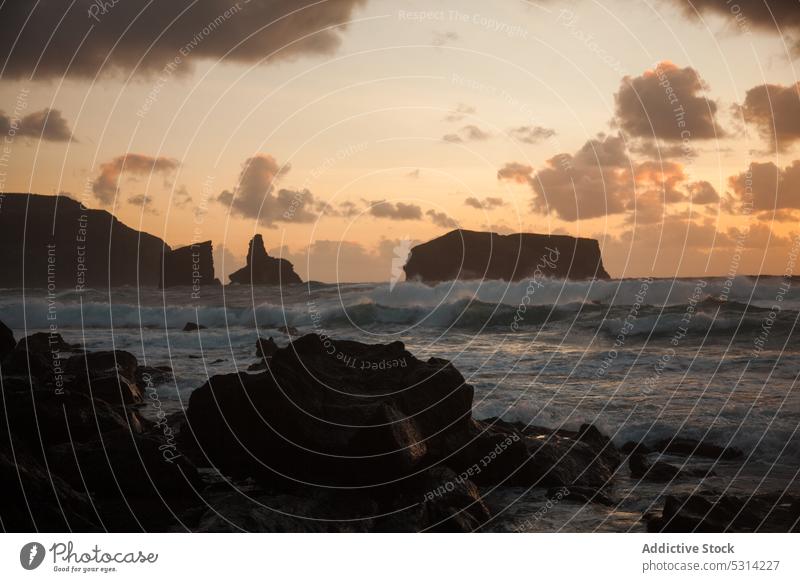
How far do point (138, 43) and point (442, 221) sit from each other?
788cm

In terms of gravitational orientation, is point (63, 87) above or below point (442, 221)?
above

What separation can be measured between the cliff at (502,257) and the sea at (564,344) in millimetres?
827

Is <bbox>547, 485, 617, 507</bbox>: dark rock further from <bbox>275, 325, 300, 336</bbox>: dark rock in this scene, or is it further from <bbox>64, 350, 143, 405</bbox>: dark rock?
<bbox>275, 325, 300, 336</bbox>: dark rock

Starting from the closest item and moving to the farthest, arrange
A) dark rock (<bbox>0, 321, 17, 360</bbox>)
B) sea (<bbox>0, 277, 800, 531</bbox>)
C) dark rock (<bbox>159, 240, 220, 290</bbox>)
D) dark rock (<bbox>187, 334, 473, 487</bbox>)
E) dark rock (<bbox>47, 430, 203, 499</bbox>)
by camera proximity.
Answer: dark rock (<bbox>47, 430, 203, 499</bbox>) < dark rock (<bbox>187, 334, 473, 487</bbox>) < sea (<bbox>0, 277, 800, 531</bbox>) < dark rock (<bbox>0, 321, 17, 360</bbox>) < dark rock (<bbox>159, 240, 220, 290</bbox>)

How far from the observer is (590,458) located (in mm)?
14602

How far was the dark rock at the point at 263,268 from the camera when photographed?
20862mm

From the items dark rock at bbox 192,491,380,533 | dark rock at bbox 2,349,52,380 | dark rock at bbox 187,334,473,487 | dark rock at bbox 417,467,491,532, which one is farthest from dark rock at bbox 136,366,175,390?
dark rock at bbox 417,467,491,532

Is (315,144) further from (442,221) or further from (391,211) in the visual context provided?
(442,221)

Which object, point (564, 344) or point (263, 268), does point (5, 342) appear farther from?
point (564, 344)

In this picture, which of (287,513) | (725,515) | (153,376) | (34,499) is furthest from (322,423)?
(153,376)

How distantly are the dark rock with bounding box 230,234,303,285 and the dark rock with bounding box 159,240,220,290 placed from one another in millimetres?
1260

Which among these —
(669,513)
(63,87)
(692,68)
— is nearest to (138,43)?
(63,87)

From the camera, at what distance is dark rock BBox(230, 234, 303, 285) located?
20862 mm

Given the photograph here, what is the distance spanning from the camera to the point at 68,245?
34.9 m
